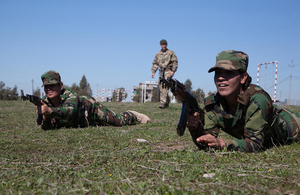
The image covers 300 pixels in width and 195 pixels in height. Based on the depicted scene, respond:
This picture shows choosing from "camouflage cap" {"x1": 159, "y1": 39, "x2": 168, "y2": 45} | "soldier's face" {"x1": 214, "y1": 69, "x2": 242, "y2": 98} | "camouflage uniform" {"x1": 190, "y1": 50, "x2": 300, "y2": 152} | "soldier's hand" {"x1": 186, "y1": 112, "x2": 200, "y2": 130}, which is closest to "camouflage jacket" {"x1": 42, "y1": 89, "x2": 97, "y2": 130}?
"camouflage uniform" {"x1": 190, "y1": 50, "x2": 300, "y2": 152}

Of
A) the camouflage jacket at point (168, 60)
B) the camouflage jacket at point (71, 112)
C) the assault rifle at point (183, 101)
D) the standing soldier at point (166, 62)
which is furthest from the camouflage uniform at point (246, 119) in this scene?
the camouflage jacket at point (168, 60)

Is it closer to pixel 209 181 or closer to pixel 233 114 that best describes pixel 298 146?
pixel 233 114

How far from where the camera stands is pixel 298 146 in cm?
414

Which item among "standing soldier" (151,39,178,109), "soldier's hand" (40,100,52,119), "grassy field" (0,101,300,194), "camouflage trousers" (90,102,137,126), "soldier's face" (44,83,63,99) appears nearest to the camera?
"grassy field" (0,101,300,194)

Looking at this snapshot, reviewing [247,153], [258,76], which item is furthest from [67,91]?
[258,76]

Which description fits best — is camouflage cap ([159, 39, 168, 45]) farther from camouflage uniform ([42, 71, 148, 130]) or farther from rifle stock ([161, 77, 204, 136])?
rifle stock ([161, 77, 204, 136])

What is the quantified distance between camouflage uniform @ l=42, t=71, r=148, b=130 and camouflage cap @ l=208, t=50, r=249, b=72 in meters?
3.86

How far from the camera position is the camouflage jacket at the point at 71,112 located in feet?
20.6

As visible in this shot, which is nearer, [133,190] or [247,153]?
[133,190]

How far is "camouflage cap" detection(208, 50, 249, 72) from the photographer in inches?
136

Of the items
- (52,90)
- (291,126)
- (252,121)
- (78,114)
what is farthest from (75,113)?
(291,126)

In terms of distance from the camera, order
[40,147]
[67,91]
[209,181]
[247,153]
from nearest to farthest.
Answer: [209,181], [247,153], [40,147], [67,91]

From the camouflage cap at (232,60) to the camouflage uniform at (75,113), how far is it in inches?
152

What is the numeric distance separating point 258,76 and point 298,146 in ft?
64.4
